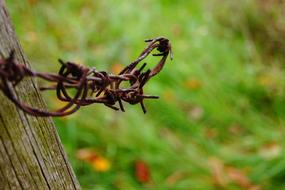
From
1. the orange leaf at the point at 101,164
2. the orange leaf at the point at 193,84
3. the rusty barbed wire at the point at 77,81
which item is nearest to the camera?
the rusty barbed wire at the point at 77,81

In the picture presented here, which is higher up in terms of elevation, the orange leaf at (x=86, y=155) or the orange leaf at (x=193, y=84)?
the orange leaf at (x=193, y=84)

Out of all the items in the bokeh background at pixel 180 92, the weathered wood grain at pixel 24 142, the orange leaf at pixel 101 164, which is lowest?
the weathered wood grain at pixel 24 142

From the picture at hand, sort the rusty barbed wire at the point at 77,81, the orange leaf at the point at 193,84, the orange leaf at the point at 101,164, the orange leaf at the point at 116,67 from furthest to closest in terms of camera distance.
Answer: the orange leaf at the point at 193,84, the orange leaf at the point at 116,67, the orange leaf at the point at 101,164, the rusty barbed wire at the point at 77,81

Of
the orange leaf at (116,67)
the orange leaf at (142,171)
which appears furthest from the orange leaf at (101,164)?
the orange leaf at (116,67)

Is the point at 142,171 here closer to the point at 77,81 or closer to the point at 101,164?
the point at 101,164

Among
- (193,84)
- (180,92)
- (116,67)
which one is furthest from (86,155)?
(193,84)

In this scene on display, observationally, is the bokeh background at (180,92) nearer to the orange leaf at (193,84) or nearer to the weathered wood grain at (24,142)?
the orange leaf at (193,84)
